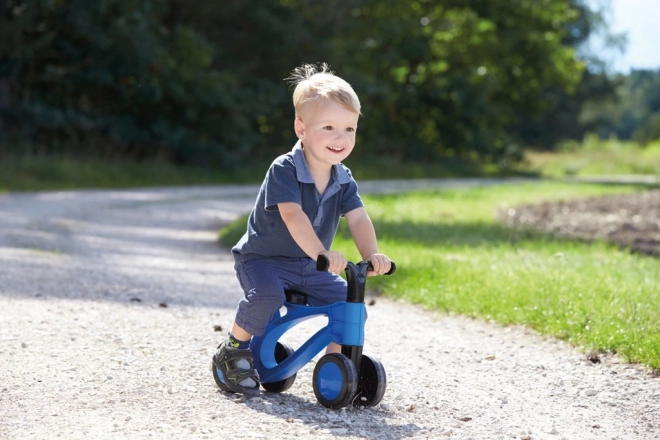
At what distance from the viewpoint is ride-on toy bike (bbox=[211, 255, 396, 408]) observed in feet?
14.0

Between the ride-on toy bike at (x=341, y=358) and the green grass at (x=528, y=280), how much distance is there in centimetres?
176

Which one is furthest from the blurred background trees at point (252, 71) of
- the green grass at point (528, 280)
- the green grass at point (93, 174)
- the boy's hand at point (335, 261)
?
the boy's hand at point (335, 261)

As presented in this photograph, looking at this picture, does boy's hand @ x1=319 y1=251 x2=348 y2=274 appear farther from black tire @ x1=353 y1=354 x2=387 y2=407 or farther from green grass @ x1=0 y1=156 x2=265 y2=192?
green grass @ x1=0 y1=156 x2=265 y2=192

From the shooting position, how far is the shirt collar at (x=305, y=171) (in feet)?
14.4

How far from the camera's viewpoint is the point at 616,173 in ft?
149

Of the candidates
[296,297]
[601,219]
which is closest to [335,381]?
[296,297]

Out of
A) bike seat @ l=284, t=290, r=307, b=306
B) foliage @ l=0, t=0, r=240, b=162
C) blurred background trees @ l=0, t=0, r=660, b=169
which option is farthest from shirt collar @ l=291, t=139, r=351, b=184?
foliage @ l=0, t=0, r=240, b=162

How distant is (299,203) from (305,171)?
164 millimetres

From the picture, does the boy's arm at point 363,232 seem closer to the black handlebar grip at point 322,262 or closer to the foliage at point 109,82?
the black handlebar grip at point 322,262

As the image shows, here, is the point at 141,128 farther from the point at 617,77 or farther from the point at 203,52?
the point at 617,77

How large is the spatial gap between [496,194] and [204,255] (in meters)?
12.3

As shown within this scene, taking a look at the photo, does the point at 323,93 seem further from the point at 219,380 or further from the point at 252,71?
the point at 252,71

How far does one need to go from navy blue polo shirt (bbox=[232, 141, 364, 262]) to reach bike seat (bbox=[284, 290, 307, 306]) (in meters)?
0.18

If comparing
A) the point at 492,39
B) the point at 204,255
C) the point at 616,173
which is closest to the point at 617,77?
the point at 616,173
